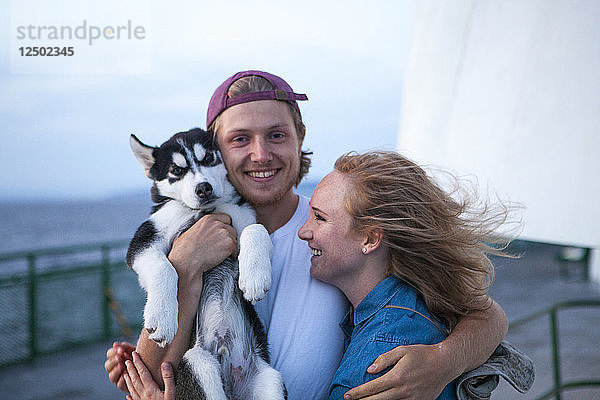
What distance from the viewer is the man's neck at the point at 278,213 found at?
2.54 meters

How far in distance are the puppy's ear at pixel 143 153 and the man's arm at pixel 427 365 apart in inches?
52.5

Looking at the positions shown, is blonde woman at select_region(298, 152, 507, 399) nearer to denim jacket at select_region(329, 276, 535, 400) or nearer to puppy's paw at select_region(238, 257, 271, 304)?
denim jacket at select_region(329, 276, 535, 400)

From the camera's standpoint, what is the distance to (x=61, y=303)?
25.3 ft

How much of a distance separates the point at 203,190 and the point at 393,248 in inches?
32.6

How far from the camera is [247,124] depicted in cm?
230

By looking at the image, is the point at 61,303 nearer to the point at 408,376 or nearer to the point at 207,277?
the point at 207,277

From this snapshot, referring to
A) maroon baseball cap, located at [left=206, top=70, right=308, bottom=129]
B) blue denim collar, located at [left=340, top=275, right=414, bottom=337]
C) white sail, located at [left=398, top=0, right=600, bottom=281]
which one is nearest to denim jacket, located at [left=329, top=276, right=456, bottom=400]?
blue denim collar, located at [left=340, top=275, right=414, bottom=337]

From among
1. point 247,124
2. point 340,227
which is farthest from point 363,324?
point 247,124

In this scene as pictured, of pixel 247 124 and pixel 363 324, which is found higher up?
pixel 247 124

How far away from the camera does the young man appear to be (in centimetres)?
213

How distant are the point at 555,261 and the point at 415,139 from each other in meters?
16.4

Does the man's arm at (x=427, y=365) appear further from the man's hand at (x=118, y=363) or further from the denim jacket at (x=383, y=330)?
the man's hand at (x=118, y=363)

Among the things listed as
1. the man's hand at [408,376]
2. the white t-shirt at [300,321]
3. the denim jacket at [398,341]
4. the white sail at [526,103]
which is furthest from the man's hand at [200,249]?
the white sail at [526,103]

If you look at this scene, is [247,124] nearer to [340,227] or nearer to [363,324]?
[340,227]
